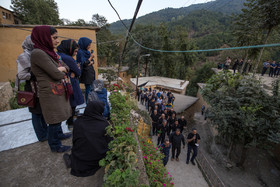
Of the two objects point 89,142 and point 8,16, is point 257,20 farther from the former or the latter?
point 8,16

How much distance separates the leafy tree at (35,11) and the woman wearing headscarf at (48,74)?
27.2 m

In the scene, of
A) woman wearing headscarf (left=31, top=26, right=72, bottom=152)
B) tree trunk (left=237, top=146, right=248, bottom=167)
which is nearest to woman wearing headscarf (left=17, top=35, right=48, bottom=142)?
woman wearing headscarf (left=31, top=26, right=72, bottom=152)

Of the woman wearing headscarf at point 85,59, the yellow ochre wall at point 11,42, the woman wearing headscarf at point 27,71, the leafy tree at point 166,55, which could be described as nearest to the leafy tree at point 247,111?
the woman wearing headscarf at point 85,59

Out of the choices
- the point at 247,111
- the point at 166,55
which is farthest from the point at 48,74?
the point at 166,55

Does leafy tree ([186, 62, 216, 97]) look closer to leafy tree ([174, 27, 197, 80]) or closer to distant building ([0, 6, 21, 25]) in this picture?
leafy tree ([174, 27, 197, 80])

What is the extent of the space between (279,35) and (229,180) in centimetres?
1937

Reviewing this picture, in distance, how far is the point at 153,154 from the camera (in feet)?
14.8

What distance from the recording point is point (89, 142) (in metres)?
1.87

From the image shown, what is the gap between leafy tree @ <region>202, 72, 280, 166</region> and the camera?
5707mm

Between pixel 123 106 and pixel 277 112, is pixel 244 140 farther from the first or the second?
pixel 123 106

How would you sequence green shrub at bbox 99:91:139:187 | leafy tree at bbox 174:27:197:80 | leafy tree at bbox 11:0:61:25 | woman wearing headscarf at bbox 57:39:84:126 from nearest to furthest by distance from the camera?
green shrub at bbox 99:91:139:187
woman wearing headscarf at bbox 57:39:84:126
leafy tree at bbox 11:0:61:25
leafy tree at bbox 174:27:197:80

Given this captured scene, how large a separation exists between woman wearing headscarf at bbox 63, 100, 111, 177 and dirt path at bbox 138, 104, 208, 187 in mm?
5206

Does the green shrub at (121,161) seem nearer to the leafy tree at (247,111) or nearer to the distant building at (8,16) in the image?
the leafy tree at (247,111)

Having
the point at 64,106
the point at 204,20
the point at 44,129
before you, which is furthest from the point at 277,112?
the point at 204,20
